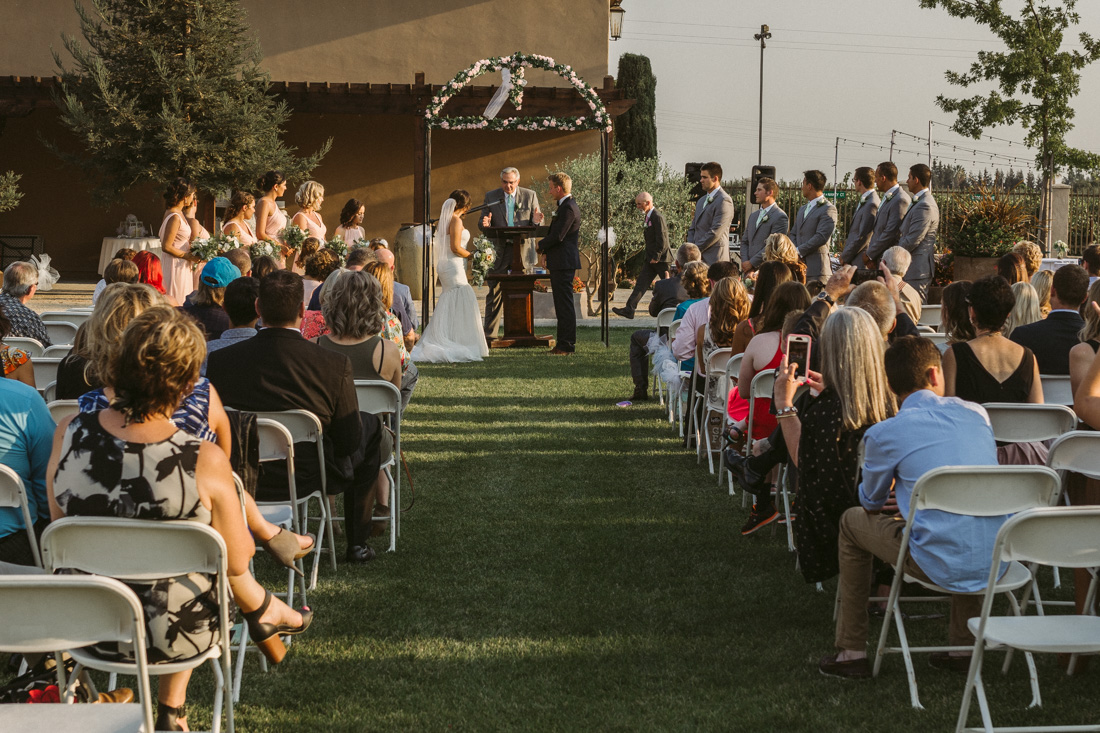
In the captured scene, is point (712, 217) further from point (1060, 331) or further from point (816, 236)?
point (1060, 331)

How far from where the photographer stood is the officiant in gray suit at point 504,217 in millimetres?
13047

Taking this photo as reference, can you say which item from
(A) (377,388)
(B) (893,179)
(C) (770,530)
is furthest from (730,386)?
(B) (893,179)

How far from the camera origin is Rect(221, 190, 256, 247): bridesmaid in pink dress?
31.4 feet

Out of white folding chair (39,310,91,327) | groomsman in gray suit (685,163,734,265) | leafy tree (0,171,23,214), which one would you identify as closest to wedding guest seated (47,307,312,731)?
white folding chair (39,310,91,327)

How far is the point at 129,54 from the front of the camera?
1872 centimetres

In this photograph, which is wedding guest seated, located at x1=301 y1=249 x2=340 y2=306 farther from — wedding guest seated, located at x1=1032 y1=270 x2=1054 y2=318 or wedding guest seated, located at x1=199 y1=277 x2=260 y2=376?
wedding guest seated, located at x1=1032 y1=270 x2=1054 y2=318

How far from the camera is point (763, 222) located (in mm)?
11211

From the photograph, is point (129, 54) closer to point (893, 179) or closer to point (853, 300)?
point (893, 179)

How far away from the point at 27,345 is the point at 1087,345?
219 inches

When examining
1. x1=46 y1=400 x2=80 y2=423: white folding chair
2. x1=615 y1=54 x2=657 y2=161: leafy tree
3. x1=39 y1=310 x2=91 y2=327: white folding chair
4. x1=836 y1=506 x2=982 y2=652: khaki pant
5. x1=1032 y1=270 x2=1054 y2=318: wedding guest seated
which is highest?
x1=615 y1=54 x2=657 y2=161: leafy tree

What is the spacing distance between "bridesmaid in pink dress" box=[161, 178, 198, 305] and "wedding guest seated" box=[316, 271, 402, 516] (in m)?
4.23

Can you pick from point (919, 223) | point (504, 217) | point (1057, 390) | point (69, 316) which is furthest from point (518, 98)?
point (1057, 390)

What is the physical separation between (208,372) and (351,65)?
20246 millimetres

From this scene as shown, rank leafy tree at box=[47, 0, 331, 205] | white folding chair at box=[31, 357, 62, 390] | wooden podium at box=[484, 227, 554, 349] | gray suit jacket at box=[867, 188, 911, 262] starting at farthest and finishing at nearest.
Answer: leafy tree at box=[47, 0, 331, 205] → wooden podium at box=[484, 227, 554, 349] → gray suit jacket at box=[867, 188, 911, 262] → white folding chair at box=[31, 357, 62, 390]
